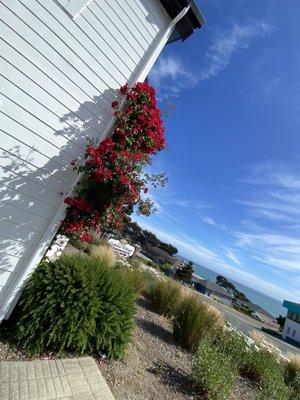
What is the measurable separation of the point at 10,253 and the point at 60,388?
2061 millimetres

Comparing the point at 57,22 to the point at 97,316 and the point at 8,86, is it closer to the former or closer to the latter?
the point at 8,86

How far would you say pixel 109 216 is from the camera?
549 centimetres

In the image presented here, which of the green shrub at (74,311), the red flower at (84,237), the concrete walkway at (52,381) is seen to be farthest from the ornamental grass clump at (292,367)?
the red flower at (84,237)

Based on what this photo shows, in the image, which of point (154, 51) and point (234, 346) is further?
point (234, 346)

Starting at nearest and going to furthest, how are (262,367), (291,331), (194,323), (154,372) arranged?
(154,372) < (262,367) < (194,323) < (291,331)

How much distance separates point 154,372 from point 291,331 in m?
48.8

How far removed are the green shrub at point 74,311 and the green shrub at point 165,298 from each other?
4.09 meters

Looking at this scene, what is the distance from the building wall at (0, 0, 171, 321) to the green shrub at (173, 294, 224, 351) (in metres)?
4.11

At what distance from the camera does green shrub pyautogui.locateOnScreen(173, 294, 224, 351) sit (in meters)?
7.46

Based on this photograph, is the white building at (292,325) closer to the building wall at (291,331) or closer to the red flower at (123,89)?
the building wall at (291,331)

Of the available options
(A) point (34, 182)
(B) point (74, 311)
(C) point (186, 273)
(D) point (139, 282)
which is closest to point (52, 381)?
(B) point (74, 311)

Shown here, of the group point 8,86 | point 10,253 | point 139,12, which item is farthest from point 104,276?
point 139,12

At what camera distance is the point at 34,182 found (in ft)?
16.5

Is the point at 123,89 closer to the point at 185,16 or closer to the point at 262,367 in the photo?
the point at 185,16
